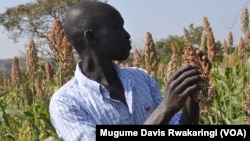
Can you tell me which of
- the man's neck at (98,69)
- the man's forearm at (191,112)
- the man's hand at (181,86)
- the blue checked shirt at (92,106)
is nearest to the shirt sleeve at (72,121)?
the blue checked shirt at (92,106)

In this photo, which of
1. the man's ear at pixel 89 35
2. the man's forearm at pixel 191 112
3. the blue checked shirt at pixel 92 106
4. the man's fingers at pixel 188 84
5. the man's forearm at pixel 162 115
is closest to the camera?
the man's fingers at pixel 188 84

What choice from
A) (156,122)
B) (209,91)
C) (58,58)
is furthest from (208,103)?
(58,58)

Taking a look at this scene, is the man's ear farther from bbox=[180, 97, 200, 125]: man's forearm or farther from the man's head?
bbox=[180, 97, 200, 125]: man's forearm

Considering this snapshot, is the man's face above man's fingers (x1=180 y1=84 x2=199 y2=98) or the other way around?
above

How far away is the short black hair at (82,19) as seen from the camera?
8.72 feet

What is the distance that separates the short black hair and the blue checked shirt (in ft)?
0.49

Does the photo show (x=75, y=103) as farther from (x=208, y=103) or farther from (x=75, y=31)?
(x=208, y=103)

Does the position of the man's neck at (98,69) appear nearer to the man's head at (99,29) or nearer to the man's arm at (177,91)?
the man's head at (99,29)

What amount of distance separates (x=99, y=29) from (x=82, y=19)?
9 centimetres

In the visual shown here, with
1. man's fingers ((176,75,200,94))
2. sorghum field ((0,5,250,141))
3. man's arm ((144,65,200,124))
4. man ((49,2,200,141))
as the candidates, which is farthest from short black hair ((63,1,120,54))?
man's fingers ((176,75,200,94))

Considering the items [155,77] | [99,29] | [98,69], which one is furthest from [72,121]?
[155,77]

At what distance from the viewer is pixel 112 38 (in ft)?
8.50

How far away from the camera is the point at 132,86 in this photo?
8.95 ft

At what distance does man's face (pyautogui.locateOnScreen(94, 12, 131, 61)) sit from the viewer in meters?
2.57
